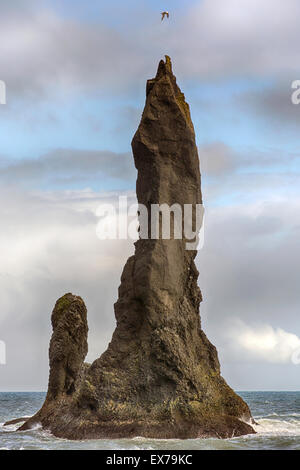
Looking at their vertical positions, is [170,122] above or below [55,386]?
above

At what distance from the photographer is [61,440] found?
2941 centimetres

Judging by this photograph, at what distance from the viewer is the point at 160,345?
30438 mm

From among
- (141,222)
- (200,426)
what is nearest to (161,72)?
(141,222)

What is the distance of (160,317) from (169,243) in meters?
3.50

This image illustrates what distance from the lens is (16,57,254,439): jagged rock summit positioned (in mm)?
29266

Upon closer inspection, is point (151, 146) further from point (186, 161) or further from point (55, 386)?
point (55, 386)

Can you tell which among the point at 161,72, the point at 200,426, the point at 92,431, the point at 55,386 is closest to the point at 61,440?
the point at 92,431

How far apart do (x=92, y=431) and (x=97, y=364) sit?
299cm

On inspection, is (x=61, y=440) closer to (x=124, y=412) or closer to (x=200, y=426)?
(x=124, y=412)

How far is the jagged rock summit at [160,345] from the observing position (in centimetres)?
2927
